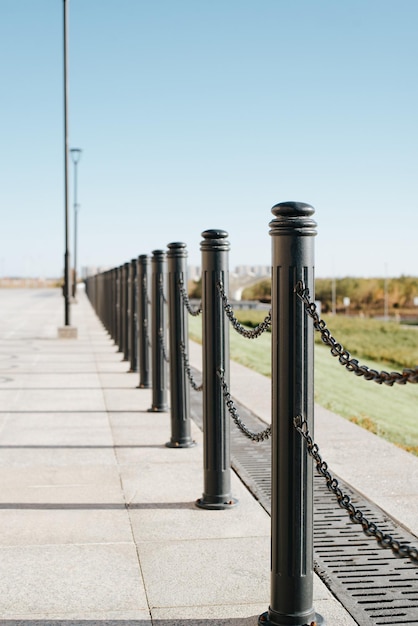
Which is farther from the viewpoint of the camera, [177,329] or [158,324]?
[158,324]

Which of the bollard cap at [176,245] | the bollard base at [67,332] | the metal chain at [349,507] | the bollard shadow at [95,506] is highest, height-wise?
the bollard cap at [176,245]

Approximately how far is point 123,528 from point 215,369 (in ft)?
3.26

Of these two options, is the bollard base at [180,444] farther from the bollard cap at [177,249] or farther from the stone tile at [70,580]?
the stone tile at [70,580]

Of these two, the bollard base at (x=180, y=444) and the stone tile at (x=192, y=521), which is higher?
the bollard base at (x=180, y=444)

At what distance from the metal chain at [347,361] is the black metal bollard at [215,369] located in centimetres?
162

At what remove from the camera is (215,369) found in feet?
16.1

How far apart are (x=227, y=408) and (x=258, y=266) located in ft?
397

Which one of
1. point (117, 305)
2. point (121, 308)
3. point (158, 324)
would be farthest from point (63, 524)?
point (117, 305)

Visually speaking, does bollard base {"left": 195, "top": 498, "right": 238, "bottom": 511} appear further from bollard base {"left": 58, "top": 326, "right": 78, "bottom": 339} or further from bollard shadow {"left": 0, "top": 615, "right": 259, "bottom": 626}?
bollard base {"left": 58, "top": 326, "right": 78, "bottom": 339}

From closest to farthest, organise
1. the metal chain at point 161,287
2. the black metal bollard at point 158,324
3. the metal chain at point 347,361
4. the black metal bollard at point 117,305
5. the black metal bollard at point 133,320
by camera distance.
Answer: the metal chain at point 347,361
the black metal bollard at point 158,324
the metal chain at point 161,287
the black metal bollard at point 133,320
the black metal bollard at point 117,305

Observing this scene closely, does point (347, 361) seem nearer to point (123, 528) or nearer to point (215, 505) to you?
point (123, 528)

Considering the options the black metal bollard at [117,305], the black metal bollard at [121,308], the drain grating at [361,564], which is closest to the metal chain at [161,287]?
the drain grating at [361,564]

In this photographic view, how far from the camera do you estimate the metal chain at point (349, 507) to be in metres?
2.55

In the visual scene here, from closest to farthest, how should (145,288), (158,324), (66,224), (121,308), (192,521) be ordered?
(192,521)
(158,324)
(145,288)
(121,308)
(66,224)
